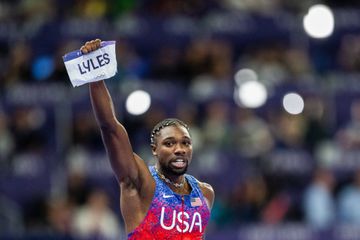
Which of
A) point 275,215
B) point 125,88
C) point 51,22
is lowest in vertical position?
point 275,215

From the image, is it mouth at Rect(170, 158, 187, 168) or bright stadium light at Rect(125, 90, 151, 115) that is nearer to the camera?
mouth at Rect(170, 158, 187, 168)

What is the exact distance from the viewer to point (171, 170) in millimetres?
6027

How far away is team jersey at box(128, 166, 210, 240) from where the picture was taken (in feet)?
19.4

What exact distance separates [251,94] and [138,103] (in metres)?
1.91

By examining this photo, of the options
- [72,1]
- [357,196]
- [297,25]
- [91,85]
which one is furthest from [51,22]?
[91,85]

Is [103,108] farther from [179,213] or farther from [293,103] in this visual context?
[293,103]

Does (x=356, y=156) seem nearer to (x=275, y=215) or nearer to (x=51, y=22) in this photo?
(x=275, y=215)

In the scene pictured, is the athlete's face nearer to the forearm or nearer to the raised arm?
the raised arm

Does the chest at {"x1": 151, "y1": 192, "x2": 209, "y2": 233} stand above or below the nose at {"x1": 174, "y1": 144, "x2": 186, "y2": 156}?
below

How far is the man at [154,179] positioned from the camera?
5832 mm

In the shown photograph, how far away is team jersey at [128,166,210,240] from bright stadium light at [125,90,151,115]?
5537mm

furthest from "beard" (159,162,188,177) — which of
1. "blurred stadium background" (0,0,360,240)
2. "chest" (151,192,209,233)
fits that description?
"blurred stadium background" (0,0,360,240)

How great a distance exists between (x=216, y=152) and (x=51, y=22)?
10.1 feet

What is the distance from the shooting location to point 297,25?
48.6 ft
